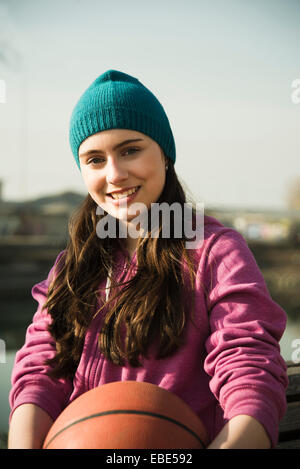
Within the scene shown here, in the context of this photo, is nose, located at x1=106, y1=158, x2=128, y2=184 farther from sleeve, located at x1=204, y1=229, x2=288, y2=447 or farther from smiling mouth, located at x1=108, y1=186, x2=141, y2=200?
sleeve, located at x1=204, y1=229, x2=288, y2=447

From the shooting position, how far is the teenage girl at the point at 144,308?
1.59 meters

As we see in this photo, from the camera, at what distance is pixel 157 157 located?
2033 mm

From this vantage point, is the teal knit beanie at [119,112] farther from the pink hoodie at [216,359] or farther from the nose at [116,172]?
the pink hoodie at [216,359]

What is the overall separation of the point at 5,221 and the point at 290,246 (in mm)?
17691

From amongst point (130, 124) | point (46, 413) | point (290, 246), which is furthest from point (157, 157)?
point (290, 246)

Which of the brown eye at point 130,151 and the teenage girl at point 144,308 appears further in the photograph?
the brown eye at point 130,151

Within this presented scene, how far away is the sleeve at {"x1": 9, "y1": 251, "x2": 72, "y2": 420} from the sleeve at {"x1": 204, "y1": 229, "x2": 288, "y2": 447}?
25.1 inches

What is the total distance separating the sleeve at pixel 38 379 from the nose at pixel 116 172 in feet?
2.13

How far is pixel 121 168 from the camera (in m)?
1.94

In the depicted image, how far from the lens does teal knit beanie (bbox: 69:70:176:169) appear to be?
198 centimetres

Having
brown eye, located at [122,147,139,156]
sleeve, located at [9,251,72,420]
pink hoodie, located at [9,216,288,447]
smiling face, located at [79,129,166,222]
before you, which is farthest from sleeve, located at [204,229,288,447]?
sleeve, located at [9,251,72,420]

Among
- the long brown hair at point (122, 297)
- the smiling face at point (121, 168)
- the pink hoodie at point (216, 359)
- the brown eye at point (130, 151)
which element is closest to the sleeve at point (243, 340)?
the pink hoodie at point (216, 359)

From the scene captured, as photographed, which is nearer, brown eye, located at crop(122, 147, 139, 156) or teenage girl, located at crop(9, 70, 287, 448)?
teenage girl, located at crop(9, 70, 287, 448)

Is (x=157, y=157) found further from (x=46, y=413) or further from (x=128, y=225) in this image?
(x=46, y=413)
